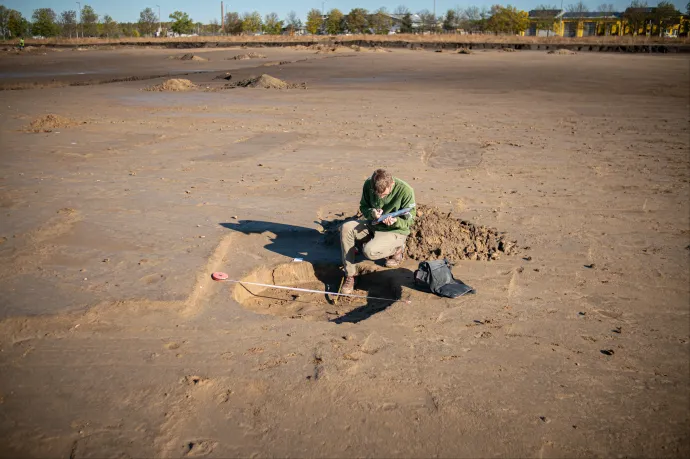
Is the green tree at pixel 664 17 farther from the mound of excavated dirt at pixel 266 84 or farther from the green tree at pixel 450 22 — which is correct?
the mound of excavated dirt at pixel 266 84

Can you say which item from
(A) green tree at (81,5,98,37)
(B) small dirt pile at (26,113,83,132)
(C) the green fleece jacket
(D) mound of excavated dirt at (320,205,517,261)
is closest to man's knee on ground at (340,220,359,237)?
(C) the green fleece jacket

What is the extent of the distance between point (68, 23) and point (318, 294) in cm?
12590

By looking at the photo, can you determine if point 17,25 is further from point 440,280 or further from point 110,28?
point 440,280

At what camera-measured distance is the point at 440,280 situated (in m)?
5.23

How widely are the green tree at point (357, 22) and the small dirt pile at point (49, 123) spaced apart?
97105 mm

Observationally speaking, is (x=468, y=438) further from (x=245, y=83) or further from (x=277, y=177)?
(x=245, y=83)

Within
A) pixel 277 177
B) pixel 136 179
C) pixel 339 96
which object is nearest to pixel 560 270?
pixel 277 177

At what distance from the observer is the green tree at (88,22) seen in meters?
109

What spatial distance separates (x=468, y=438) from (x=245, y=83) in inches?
862

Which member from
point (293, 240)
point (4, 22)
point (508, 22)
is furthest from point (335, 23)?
point (293, 240)

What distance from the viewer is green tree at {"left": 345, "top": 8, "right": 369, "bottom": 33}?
104 metres

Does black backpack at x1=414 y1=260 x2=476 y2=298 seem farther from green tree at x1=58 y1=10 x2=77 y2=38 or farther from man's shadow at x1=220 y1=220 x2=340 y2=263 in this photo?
green tree at x1=58 y1=10 x2=77 y2=38

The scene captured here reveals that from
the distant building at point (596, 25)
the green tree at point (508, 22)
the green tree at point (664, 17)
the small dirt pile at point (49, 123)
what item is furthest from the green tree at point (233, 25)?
the small dirt pile at point (49, 123)

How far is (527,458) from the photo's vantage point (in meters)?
3.20
